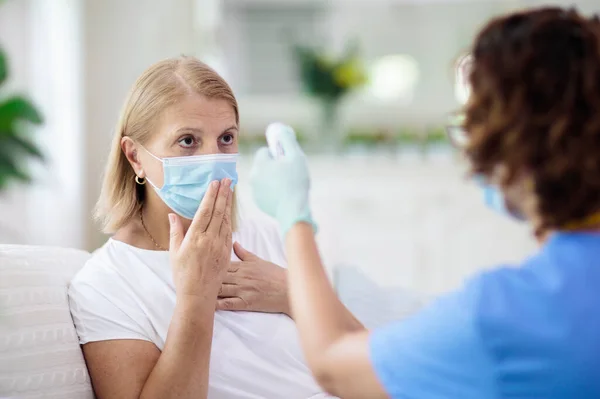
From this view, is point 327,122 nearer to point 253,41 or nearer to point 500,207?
point 253,41

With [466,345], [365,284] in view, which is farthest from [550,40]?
[365,284]

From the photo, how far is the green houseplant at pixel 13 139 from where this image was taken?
142 cm

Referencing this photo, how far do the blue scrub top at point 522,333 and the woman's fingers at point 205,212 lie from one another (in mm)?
613

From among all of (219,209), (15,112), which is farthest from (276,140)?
(15,112)

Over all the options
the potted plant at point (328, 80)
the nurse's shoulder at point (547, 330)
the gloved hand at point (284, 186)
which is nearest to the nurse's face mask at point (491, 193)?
the nurse's shoulder at point (547, 330)

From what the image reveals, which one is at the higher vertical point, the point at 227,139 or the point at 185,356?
the point at 227,139

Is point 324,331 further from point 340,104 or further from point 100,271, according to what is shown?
point 340,104

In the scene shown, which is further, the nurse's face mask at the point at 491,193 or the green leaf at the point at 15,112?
the green leaf at the point at 15,112

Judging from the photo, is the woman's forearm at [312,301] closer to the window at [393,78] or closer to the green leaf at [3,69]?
the green leaf at [3,69]

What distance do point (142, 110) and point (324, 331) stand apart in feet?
2.52

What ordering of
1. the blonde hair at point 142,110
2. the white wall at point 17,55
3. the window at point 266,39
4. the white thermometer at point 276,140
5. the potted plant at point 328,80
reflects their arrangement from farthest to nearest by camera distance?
the window at point 266,39 → the potted plant at point 328,80 → the white wall at point 17,55 → the blonde hair at point 142,110 → the white thermometer at point 276,140

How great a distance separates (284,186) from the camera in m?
1.10

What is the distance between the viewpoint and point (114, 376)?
1361mm

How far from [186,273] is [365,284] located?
0.73 m
